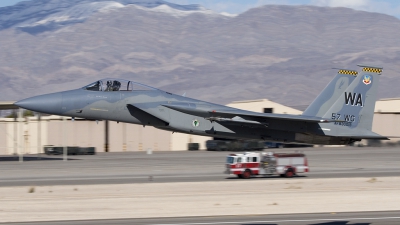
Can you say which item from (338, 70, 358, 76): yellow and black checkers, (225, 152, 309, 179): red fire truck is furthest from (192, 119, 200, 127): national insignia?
(225, 152, 309, 179): red fire truck

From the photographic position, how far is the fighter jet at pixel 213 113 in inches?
662

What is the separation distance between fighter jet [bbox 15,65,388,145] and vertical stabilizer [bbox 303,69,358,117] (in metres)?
0.24

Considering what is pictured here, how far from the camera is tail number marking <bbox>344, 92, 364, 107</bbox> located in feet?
61.3

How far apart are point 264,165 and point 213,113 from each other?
40.6ft

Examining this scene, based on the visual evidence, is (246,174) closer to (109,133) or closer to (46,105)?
(46,105)

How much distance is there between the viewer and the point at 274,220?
51.5ft

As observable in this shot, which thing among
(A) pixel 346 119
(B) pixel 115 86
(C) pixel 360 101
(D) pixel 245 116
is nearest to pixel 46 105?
(B) pixel 115 86

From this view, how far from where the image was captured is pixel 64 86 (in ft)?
500

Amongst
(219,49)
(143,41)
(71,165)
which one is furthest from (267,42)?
(71,165)

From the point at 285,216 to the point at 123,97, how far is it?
651cm

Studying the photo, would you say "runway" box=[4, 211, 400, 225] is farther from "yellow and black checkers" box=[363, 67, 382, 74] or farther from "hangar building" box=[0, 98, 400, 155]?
"hangar building" box=[0, 98, 400, 155]

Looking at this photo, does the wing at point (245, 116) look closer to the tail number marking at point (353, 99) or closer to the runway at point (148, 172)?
the tail number marking at point (353, 99)

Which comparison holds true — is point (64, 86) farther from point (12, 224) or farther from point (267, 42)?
point (12, 224)

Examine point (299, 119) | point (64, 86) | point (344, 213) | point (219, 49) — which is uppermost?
point (219, 49)
